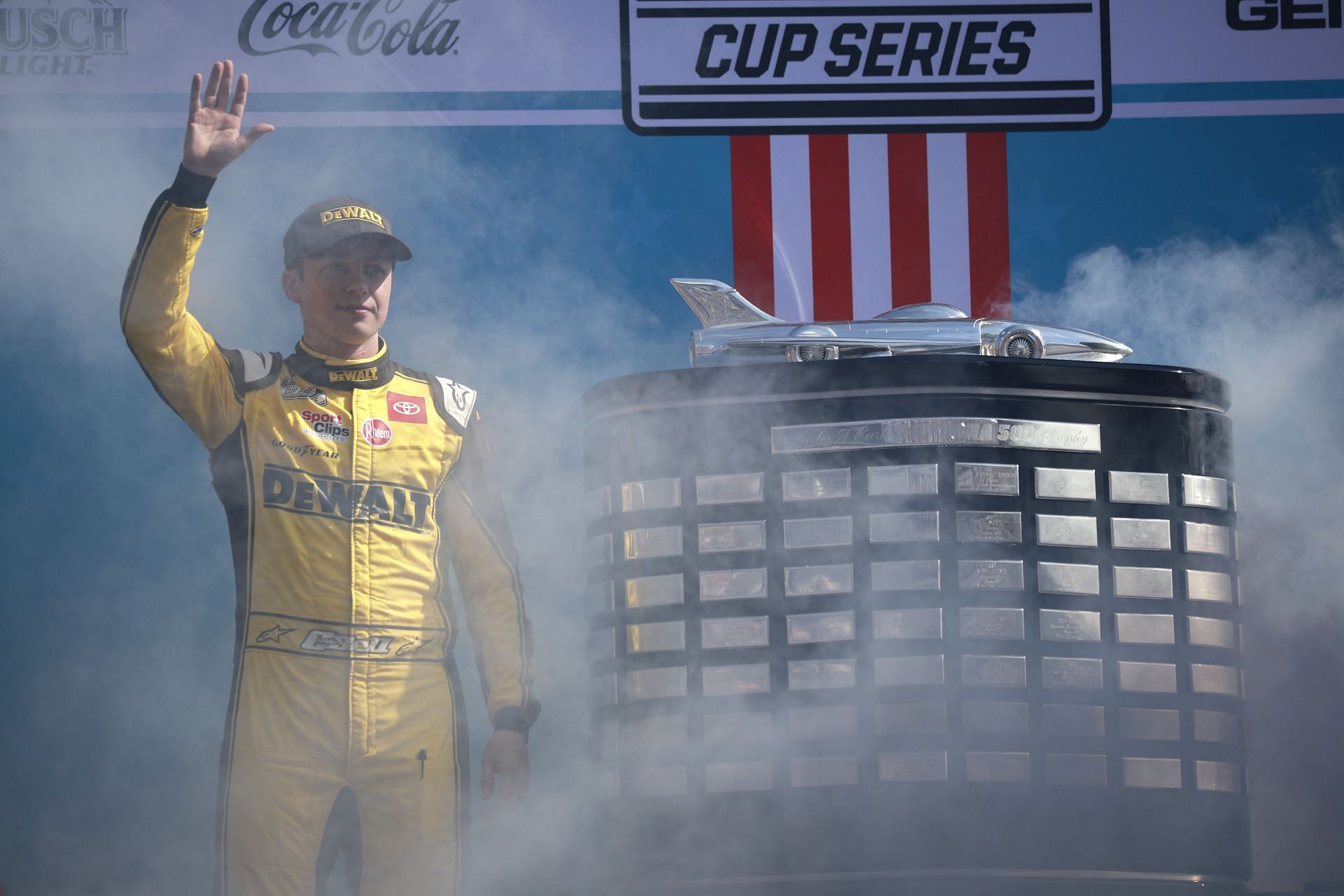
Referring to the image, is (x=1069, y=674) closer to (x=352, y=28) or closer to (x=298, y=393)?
(x=298, y=393)

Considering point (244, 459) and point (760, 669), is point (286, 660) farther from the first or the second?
point (760, 669)

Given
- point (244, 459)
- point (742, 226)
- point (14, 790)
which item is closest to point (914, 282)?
point (742, 226)

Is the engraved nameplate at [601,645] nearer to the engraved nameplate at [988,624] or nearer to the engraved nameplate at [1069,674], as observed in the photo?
the engraved nameplate at [988,624]

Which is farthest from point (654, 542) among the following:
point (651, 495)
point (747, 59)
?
point (747, 59)

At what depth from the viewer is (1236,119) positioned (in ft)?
11.8

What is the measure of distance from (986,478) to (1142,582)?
0.39 meters

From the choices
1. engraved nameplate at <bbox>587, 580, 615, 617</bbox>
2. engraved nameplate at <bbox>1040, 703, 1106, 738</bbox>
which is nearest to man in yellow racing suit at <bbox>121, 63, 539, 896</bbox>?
engraved nameplate at <bbox>587, 580, 615, 617</bbox>

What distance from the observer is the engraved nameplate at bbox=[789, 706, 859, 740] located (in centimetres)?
289

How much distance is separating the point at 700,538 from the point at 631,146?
1086mm

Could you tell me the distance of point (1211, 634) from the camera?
2.96 metres

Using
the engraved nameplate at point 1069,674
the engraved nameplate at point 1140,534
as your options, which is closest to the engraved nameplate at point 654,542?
the engraved nameplate at point 1069,674

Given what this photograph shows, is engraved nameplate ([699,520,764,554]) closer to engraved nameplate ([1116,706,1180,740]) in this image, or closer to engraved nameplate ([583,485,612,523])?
engraved nameplate ([583,485,612,523])

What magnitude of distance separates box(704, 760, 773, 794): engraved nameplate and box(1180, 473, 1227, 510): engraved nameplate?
1019 mm

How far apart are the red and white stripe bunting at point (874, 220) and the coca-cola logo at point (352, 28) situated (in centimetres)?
78
